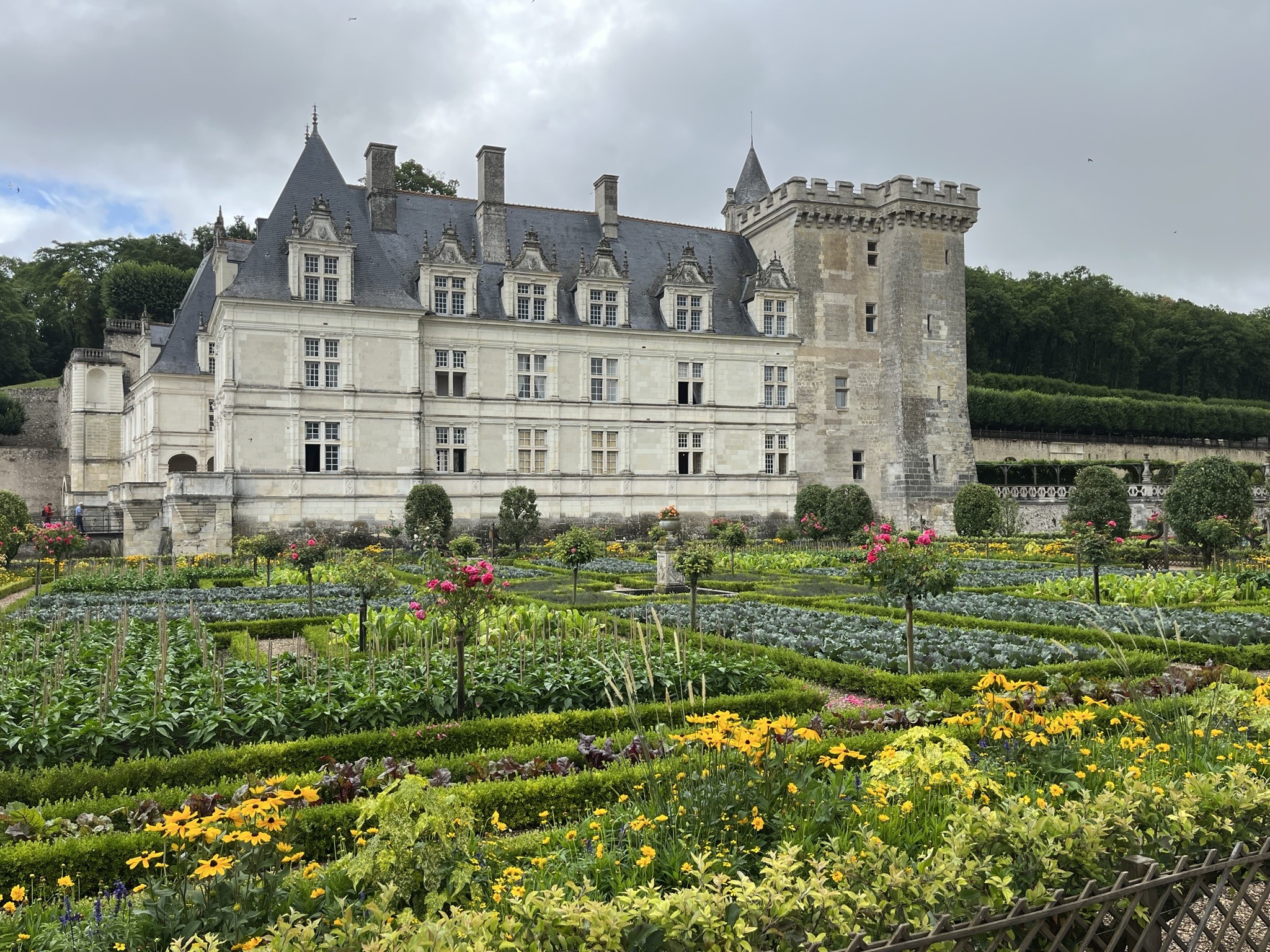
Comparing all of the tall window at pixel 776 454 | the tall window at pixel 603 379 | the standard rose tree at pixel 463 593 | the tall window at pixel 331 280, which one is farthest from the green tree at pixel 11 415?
the standard rose tree at pixel 463 593

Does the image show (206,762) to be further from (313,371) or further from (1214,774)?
(313,371)

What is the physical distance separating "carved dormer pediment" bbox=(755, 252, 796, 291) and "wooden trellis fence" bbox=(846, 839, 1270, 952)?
31814 mm

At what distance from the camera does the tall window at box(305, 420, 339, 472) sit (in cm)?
2838

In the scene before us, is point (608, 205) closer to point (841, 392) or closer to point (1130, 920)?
point (841, 392)

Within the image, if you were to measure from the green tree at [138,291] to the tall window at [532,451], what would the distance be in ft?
92.1

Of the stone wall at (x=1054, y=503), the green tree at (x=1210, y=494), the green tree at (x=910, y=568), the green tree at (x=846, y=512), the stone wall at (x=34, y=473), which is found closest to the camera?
the green tree at (x=910, y=568)

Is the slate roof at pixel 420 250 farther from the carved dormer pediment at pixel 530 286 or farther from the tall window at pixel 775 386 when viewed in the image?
the tall window at pixel 775 386

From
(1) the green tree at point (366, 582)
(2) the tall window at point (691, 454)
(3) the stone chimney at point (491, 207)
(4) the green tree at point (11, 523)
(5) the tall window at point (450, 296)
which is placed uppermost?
(3) the stone chimney at point (491, 207)

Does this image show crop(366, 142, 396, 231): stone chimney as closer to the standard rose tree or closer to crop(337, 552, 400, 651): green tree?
crop(337, 552, 400, 651): green tree

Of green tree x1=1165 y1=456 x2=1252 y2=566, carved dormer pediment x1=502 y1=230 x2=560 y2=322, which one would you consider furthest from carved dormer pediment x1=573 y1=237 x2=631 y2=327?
green tree x1=1165 y1=456 x2=1252 y2=566

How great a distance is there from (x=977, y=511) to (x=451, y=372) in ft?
57.6

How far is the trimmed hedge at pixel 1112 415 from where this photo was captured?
47.9 meters

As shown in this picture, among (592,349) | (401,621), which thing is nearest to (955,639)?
(401,621)

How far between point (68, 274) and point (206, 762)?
56527mm
